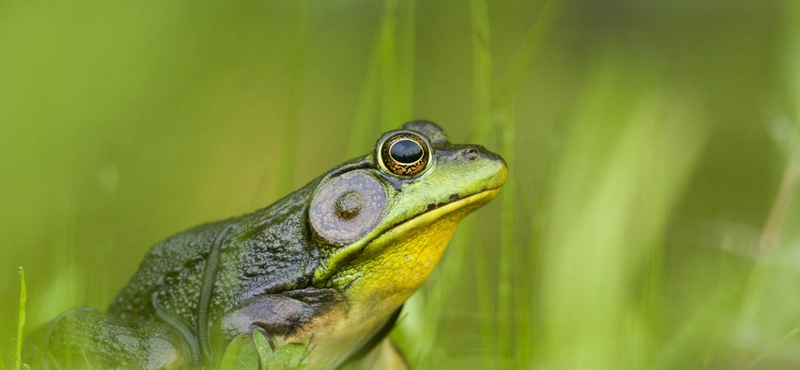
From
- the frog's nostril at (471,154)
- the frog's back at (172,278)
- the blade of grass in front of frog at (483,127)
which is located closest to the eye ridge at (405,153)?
the frog's nostril at (471,154)

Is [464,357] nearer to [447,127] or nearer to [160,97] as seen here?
[160,97]

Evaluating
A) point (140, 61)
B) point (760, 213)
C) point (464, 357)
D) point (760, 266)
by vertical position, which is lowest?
point (760, 213)

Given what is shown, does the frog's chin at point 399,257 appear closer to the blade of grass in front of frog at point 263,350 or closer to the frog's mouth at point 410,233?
the frog's mouth at point 410,233

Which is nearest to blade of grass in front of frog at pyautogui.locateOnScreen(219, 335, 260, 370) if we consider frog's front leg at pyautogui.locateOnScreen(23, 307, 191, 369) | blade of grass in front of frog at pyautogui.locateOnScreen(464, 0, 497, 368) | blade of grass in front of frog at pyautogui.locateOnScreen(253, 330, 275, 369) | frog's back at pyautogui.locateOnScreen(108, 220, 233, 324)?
blade of grass in front of frog at pyautogui.locateOnScreen(253, 330, 275, 369)

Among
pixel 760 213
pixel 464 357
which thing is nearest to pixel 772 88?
pixel 760 213

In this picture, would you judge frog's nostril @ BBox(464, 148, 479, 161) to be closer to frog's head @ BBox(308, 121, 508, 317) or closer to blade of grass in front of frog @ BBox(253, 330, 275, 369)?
frog's head @ BBox(308, 121, 508, 317)
